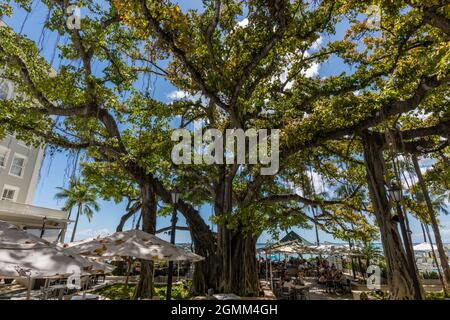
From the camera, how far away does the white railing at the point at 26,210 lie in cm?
1336

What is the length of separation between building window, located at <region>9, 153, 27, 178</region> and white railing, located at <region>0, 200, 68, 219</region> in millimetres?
3179

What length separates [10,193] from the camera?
16.4 meters

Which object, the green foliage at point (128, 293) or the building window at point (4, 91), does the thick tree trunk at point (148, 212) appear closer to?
the green foliage at point (128, 293)

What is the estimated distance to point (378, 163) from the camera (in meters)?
6.84

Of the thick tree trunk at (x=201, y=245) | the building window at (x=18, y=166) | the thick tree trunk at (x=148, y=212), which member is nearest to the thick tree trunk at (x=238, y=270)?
the thick tree trunk at (x=201, y=245)

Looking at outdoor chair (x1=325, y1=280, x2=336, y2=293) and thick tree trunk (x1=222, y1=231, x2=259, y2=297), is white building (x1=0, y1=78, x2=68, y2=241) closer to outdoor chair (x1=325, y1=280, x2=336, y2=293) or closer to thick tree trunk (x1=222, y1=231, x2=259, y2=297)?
thick tree trunk (x1=222, y1=231, x2=259, y2=297)

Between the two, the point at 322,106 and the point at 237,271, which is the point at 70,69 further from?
the point at 237,271

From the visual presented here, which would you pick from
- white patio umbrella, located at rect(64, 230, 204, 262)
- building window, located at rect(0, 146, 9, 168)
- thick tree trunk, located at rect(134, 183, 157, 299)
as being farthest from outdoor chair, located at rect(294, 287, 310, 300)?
building window, located at rect(0, 146, 9, 168)

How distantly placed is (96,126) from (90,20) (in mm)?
3672

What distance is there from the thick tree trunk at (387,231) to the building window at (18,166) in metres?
20.4

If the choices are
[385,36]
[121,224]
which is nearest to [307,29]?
[385,36]

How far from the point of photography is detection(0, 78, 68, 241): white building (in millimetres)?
14245

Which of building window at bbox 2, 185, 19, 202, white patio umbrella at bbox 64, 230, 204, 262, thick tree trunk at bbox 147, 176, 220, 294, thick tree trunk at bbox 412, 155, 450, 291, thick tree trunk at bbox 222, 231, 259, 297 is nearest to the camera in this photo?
white patio umbrella at bbox 64, 230, 204, 262

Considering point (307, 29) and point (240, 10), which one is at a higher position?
point (240, 10)
